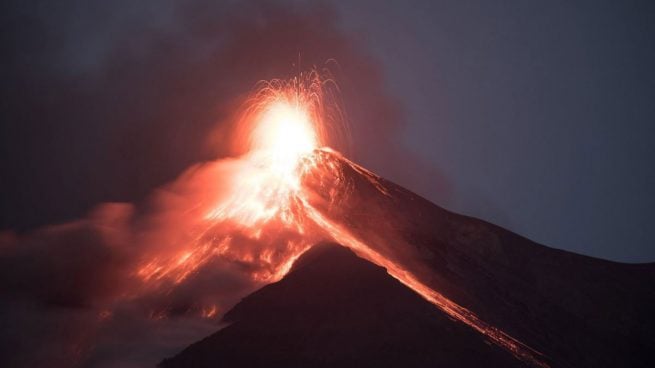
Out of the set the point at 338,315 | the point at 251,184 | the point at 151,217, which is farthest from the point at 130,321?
the point at 251,184

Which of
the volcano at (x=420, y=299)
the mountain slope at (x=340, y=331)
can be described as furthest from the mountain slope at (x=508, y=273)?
the mountain slope at (x=340, y=331)

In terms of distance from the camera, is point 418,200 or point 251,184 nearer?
point 251,184

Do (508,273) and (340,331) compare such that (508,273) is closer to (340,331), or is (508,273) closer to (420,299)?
(420,299)

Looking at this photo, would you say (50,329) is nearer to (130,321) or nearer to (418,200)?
(130,321)

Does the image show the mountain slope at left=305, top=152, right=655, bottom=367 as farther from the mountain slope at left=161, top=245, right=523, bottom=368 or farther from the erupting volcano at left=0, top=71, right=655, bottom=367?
the mountain slope at left=161, top=245, right=523, bottom=368

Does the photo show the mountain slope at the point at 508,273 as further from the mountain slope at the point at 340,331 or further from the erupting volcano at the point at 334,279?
the mountain slope at the point at 340,331

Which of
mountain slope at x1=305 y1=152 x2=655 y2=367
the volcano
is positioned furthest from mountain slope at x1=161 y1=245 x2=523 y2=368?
mountain slope at x1=305 y1=152 x2=655 y2=367
